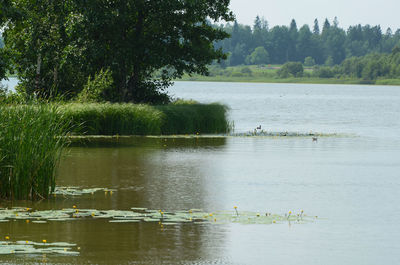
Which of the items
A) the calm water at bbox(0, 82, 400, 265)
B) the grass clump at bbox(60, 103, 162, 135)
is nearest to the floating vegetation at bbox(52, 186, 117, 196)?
the calm water at bbox(0, 82, 400, 265)

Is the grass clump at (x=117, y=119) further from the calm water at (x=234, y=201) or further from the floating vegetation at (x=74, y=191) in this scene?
the floating vegetation at (x=74, y=191)

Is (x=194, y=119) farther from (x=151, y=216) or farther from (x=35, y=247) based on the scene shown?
(x=35, y=247)

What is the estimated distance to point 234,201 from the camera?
15.1 m

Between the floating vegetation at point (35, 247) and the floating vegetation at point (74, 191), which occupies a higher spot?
the floating vegetation at point (74, 191)

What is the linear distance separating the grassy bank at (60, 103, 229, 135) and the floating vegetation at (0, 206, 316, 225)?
49.8 feet

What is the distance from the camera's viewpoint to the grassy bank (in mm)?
30156

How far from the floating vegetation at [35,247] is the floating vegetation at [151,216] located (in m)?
1.59

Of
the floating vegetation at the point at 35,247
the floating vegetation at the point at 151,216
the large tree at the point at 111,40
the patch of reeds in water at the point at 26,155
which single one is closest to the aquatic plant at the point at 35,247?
the floating vegetation at the point at 35,247

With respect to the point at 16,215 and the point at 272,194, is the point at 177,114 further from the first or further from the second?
the point at 16,215

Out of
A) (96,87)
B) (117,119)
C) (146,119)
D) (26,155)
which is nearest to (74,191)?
(26,155)

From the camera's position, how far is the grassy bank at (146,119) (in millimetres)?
30156

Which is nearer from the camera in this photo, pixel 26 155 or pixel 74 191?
pixel 26 155

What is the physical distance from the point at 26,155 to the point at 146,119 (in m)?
18.2

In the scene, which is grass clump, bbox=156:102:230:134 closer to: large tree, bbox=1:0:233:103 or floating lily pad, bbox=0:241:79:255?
large tree, bbox=1:0:233:103
